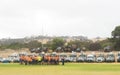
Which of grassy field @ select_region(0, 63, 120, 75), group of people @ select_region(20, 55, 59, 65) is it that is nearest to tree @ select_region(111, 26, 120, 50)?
group of people @ select_region(20, 55, 59, 65)

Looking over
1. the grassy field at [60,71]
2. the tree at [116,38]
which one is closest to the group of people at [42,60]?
the grassy field at [60,71]

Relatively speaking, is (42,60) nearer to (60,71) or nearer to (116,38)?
(60,71)

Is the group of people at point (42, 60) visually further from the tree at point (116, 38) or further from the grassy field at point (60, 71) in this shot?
the tree at point (116, 38)

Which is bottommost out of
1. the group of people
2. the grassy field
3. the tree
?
the grassy field

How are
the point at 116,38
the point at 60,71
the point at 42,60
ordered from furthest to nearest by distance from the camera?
1. the point at 116,38
2. the point at 42,60
3. the point at 60,71

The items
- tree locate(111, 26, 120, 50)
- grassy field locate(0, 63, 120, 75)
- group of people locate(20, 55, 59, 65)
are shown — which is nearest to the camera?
grassy field locate(0, 63, 120, 75)

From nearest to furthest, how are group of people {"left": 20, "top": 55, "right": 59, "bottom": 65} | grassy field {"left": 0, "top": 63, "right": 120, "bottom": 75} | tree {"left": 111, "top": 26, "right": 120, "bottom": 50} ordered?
grassy field {"left": 0, "top": 63, "right": 120, "bottom": 75} → group of people {"left": 20, "top": 55, "right": 59, "bottom": 65} → tree {"left": 111, "top": 26, "right": 120, "bottom": 50}

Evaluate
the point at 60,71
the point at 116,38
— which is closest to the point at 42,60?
the point at 60,71

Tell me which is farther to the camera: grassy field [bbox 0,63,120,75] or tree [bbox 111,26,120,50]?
tree [bbox 111,26,120,50]

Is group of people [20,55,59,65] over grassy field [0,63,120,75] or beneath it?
over

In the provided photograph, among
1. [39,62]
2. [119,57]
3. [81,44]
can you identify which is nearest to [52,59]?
[39,62]

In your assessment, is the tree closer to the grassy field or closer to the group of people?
the group of people

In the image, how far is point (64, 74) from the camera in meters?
41.5

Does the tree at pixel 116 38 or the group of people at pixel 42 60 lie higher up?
the tree at pixel 116 38
